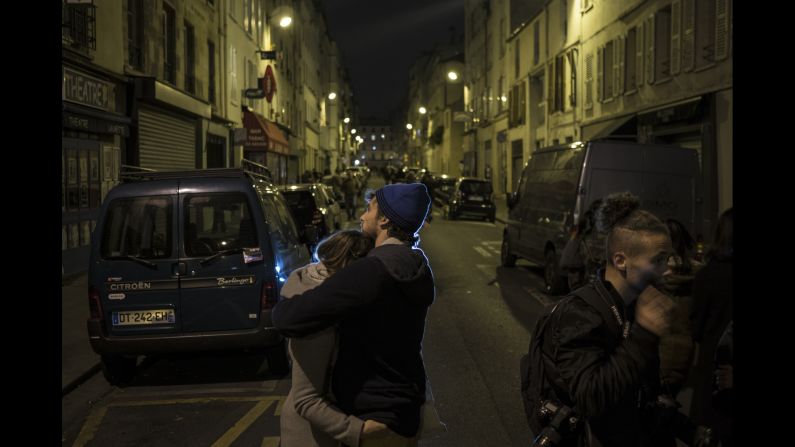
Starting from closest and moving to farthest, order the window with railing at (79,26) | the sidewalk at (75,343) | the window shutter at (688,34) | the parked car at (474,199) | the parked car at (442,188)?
1. the sidewalk at (75,343)
2. the window with railing at (79,26)
3. the window shutter at (688,34)
4. the parked car at (474,199)
5. the parked car at (442,188)

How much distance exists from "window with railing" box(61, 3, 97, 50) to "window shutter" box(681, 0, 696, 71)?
1427cm

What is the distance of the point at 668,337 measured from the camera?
254 cm

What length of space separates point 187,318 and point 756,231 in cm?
489

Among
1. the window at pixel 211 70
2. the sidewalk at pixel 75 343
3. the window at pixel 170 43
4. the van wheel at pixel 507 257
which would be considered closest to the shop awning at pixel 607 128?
the van wheel at pixel 507 257

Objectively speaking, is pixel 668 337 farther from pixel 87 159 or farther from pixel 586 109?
pixel 586 109

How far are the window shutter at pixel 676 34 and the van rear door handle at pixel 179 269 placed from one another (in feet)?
54.6

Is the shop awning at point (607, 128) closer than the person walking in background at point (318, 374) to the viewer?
No

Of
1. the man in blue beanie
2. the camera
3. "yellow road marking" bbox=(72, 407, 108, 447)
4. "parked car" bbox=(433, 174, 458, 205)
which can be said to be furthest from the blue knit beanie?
"parked car" bbox=(433, 174, 458, 205)

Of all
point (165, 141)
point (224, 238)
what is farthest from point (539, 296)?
point (165, 141)

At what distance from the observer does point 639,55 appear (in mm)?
22203

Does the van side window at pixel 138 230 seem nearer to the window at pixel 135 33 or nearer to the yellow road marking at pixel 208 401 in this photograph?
the yellow road marking at pixel 208 401

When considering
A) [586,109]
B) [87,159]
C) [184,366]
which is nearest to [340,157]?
[586,109]

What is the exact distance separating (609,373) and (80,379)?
20.0ft

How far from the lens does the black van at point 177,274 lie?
6.59 m
